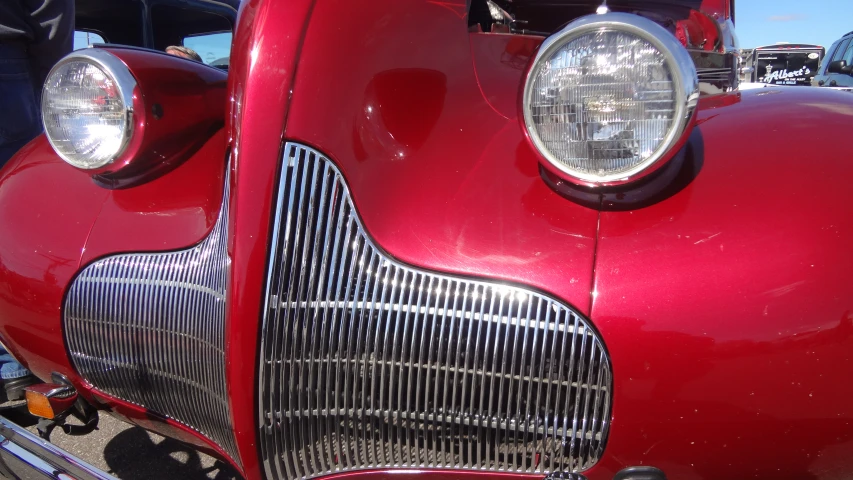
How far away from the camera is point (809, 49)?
625 inches

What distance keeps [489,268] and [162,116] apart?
1.01 meters

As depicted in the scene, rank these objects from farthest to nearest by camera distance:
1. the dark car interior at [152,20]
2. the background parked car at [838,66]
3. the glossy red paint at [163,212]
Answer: the background parked car at [838,66] → the dark car interior at [152,20] → the glossy red paint at [163,212]

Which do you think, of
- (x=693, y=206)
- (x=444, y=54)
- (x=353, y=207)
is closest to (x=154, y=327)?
(x=353, y=207)

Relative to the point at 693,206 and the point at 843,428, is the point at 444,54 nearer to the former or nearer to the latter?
the point at 693,206

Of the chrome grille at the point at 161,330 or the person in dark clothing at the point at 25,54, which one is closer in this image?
the chrome grille at the point at 161,330

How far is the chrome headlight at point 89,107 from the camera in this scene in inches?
61.2

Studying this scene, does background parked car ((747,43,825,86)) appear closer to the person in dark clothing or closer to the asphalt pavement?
the person in dark clothing

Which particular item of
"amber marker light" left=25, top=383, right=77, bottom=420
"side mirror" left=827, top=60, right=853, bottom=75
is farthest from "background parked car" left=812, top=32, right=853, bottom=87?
"amber marker light" left=25, top=383, right=77, bottom=420

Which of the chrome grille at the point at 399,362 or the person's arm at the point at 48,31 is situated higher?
the person's arm at the point at 48,31

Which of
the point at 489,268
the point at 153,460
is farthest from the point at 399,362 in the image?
the point at 153,460

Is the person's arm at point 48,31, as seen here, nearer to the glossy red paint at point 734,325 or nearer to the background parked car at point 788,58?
the glossy red paint at point 734,325

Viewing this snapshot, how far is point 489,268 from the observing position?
3.87ft

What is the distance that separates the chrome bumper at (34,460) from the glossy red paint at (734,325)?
1116 millimetres

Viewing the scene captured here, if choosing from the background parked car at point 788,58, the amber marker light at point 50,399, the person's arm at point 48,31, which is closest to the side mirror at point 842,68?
the background parked car at point 788,58
